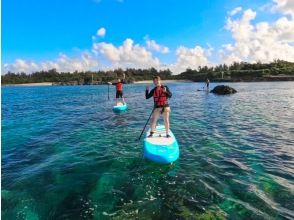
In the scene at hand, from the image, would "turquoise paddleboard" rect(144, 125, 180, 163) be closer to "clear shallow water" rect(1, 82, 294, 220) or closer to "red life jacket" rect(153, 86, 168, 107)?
"clear shallow water" rect(1, 82, 294, 220)

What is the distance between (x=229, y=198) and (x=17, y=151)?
11.5 meters

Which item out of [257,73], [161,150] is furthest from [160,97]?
[257,73]

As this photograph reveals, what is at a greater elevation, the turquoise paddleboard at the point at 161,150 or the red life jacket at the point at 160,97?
the red life jacket at the point at 160,97

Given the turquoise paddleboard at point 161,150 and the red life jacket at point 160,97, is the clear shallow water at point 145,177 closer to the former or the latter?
the turquoise paddleboard at point 161,150

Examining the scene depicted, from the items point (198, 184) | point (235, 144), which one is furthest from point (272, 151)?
point (198, 184)

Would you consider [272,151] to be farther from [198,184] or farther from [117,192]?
[117,192]

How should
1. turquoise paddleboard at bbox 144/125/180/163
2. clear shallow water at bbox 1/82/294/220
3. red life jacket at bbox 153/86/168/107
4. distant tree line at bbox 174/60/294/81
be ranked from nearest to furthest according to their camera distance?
1. clear shallow water at bbox 1/82/294/220
2. turquoise paddleboard at bbox 144/125/180/163
3. red life jacket at bbox 153/86/168/107
4. distant tree line at bbox 174/60/294/81

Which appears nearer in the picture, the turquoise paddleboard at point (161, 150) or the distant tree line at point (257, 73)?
the turquoise paddleboard at point (161, 150)

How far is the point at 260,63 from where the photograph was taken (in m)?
167

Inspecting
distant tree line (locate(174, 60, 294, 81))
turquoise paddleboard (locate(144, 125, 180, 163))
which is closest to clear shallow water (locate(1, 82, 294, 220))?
turquoise paddleboard (locate(144, 125, 180, 163))

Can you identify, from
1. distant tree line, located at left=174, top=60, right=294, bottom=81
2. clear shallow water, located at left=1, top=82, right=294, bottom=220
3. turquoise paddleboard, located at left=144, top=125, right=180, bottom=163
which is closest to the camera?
clear shallow water, located at left=1, top=82, right=294, bottom=220

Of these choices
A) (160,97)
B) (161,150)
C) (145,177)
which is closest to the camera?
(145,177)

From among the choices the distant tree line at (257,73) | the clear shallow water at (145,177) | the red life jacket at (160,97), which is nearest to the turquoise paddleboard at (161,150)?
the clear shallow water at (145,177)

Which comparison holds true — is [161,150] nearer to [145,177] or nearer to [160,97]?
[145,177]
